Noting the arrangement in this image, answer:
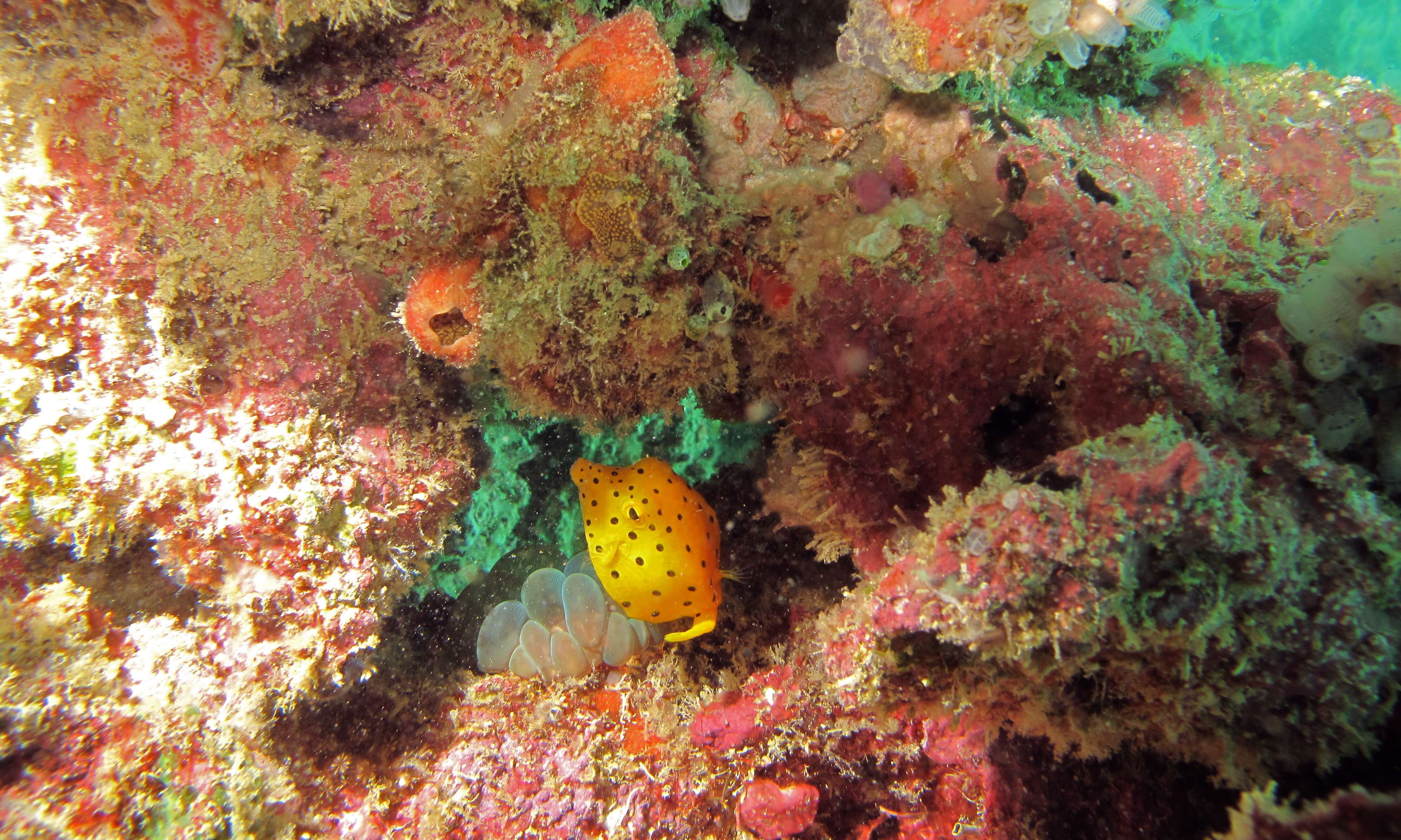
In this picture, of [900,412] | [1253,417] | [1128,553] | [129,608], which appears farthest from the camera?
[129,608]

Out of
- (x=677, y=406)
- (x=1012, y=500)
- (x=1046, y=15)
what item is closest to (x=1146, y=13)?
(x=1046, y=15)

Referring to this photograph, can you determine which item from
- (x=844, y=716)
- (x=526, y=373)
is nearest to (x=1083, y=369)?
(x=844, y=716)

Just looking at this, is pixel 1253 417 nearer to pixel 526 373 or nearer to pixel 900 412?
pixel 900 412

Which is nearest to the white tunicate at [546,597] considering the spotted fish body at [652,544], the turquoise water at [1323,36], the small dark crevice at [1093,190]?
the spotted fish body at [652,544]

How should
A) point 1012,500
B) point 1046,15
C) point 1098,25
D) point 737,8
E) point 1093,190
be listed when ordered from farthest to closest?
point 737,8 → point 1093,190 → point 1098,25 → point 1046,15 → point 1012,500

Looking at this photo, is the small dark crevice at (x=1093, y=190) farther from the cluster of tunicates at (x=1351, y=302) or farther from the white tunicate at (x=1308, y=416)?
the white tunicate at (x=1308, y=416)

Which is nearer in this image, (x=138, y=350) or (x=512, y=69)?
(x=512, y=69)

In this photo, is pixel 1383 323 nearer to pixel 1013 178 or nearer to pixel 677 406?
pixel 1013 178
